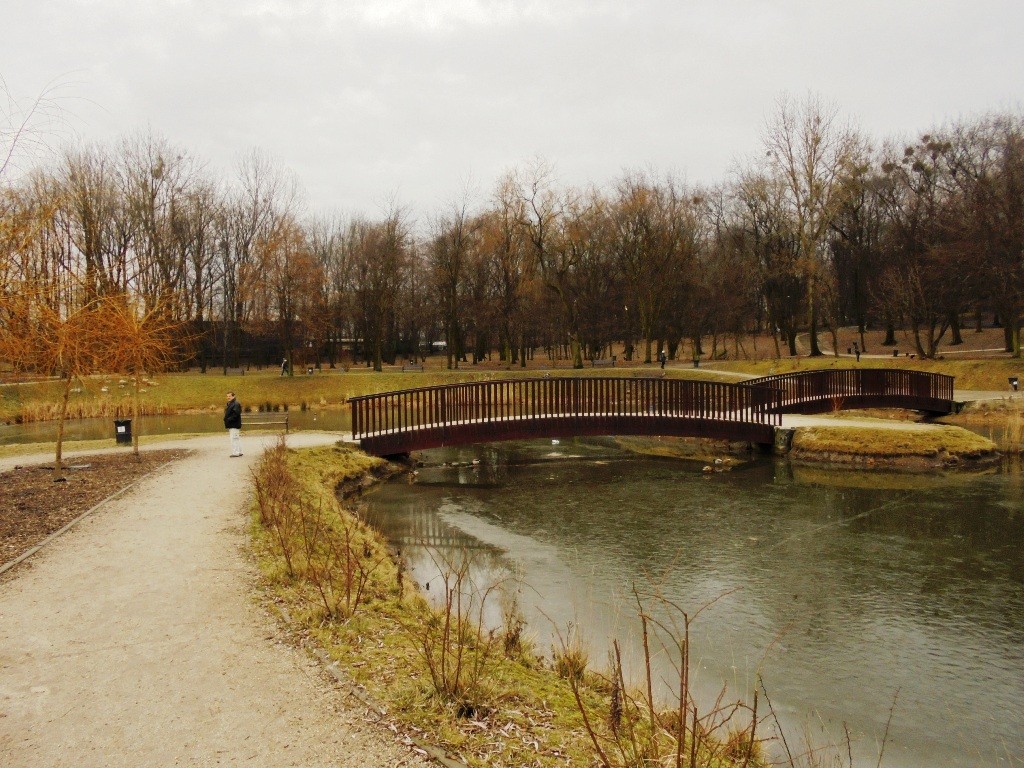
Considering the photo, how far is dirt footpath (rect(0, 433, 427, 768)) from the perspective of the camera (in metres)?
4.15

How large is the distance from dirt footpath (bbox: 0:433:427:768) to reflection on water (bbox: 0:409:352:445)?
52.2 ft

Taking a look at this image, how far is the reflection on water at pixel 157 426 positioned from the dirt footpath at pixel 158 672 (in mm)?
15909

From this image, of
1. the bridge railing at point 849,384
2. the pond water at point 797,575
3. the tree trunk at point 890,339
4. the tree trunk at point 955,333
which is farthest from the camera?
the tree trunk at point 890,339

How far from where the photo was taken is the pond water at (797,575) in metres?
6.16

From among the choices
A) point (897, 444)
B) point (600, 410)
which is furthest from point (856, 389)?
point (600, 410)

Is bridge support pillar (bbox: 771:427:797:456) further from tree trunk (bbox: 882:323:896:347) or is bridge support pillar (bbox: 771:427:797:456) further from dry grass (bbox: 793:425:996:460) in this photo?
tree trunk (bbox: 882:323:896:347)

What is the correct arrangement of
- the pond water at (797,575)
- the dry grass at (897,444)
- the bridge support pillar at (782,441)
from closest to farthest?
the pond water at (797,575), the dry grass at (897,444), the bridge support pillar at (782,441)

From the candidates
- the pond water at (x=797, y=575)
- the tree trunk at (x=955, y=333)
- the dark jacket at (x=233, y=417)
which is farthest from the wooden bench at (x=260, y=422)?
the tree trunk at (x=955, y=333)

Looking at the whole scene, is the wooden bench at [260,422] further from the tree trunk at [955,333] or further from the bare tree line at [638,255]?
the tree trunk at [955,333]

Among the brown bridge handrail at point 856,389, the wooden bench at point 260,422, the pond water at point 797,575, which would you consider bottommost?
the pond water at point 797,575

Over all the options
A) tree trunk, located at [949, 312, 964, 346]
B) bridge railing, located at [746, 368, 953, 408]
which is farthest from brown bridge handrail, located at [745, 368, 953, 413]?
tree trunk, located at [949, 312, 964, 346]

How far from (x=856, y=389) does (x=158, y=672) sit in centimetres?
2444

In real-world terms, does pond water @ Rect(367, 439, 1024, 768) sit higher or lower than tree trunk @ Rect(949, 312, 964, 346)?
lower

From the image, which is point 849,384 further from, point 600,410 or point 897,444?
point 600,410
